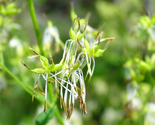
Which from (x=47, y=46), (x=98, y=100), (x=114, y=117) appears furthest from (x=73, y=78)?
(x=98, y=100)

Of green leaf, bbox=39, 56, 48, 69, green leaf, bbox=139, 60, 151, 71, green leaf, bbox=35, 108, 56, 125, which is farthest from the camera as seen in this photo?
green leaf, bbox=139, 60, 151, 71

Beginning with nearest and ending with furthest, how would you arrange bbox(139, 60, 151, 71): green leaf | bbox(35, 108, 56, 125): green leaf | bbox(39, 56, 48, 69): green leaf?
bbox(39, 56, 48, 69): green leaf → bbox(35, 108, 56, 125): green leaf → bbox(139, 60, 151, 71): green leaf

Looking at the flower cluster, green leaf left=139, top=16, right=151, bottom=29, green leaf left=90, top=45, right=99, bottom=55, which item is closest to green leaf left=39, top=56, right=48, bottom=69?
the flower cluster

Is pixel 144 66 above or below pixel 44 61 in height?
below

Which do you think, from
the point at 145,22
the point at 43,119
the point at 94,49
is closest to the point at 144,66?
the point at 145,22

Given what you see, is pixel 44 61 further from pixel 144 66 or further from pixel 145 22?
pixel 145 22

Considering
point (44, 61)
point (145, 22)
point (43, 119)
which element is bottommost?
point (43, 119)

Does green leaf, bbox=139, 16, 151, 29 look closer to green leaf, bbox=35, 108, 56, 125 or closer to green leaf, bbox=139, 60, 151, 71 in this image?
green leaf, bbox=139, 60, 151, 71

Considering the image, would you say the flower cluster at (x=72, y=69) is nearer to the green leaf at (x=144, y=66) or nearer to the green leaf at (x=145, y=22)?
the green leaf at (x=144, y=66)

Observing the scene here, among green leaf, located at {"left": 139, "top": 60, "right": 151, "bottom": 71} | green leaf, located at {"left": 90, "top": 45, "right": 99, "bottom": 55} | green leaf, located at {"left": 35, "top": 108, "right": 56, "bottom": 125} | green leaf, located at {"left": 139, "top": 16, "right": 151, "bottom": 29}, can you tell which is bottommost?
green leaf, located at {"left": 35, "top": 108, "right": 56, "bottom": 125}

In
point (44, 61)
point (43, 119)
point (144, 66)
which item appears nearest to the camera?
point (44, 61)

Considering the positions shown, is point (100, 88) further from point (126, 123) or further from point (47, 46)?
point (47, 46)
